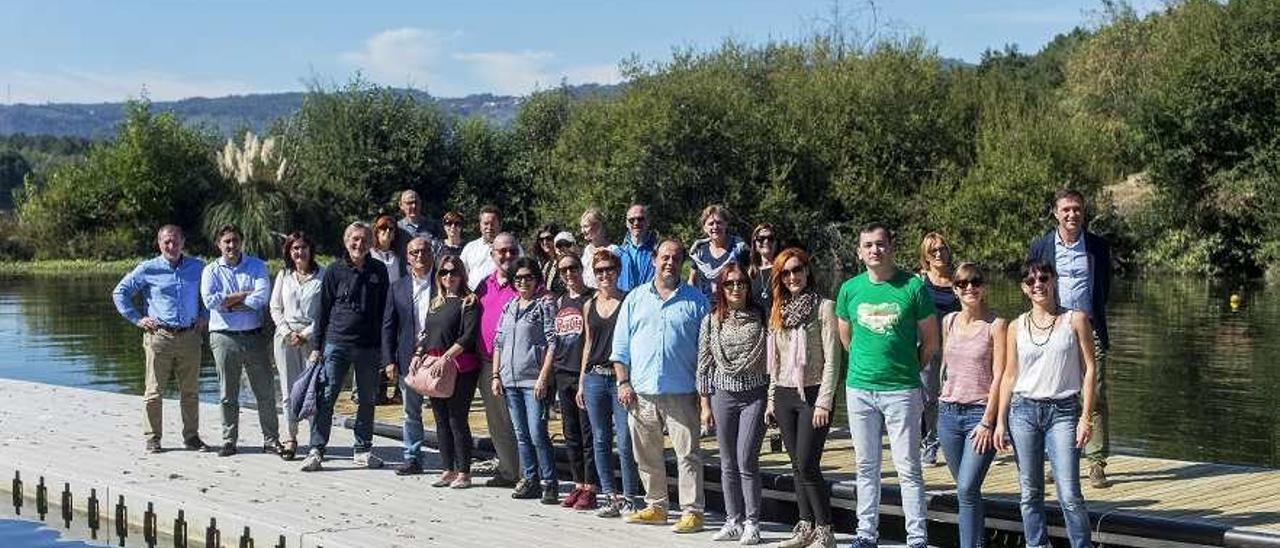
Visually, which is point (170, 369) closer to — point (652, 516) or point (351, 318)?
point (351, 318)

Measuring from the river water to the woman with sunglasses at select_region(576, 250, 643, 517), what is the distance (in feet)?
17.2

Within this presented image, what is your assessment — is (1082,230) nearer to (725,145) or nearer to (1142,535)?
(1142,535)

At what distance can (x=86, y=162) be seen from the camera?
5441 centimetres

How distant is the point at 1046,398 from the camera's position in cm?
764

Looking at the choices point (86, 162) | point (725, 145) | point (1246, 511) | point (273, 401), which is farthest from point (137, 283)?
point (86, 162)

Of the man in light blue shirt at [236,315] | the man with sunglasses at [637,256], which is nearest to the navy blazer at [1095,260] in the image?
the man with sunglasses at [637,256]

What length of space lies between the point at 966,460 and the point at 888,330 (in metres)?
0.79

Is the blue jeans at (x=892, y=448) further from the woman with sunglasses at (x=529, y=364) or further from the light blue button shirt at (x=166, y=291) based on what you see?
the light blue button shirt at (x=166, y=291)

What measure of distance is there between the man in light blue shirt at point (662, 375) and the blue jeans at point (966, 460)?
1600 mm

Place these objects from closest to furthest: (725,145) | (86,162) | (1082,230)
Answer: (1082,230)
(725,145)
(86,162)

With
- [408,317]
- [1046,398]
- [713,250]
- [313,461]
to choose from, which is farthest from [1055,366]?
[313,461]

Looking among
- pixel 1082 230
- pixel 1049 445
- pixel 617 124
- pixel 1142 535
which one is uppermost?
pixel 617 124

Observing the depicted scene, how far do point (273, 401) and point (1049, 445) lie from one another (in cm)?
668

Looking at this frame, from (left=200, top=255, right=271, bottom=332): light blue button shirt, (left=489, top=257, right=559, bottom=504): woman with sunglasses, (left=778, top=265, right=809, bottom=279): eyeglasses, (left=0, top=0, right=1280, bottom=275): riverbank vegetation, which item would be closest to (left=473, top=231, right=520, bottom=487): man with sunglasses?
(left=489, top=257, right=559, bottom=504): woman with sunglasses
